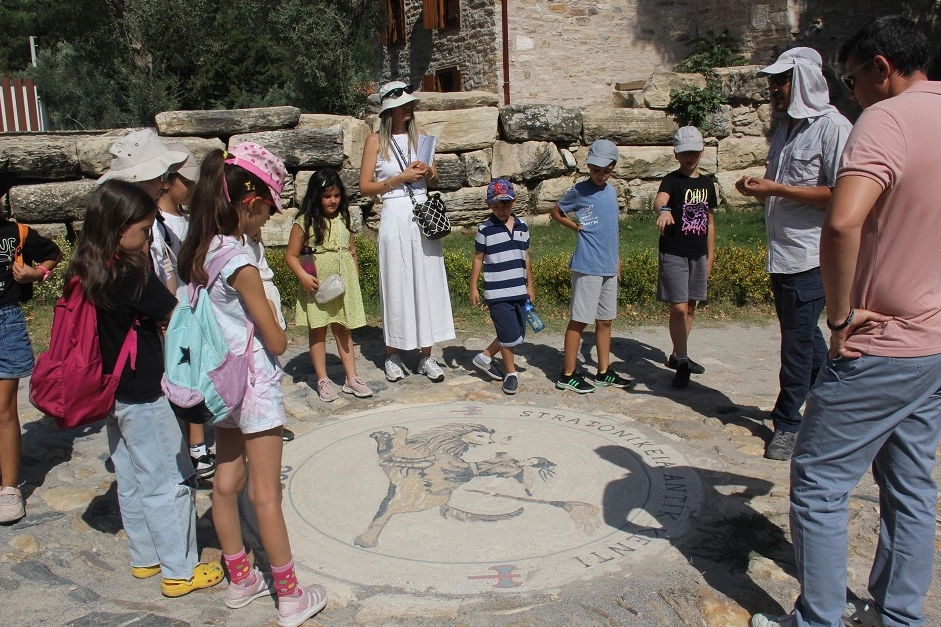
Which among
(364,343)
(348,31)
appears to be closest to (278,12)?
(348,31)

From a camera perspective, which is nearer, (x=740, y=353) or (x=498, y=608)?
(x=498, y=608)

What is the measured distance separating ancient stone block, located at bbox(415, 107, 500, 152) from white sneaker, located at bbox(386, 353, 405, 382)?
589 centimetres

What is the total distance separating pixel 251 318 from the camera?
2.78 metres

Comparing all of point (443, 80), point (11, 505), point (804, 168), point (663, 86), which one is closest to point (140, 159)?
point (11, 505)

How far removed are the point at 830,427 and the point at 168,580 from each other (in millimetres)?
2408

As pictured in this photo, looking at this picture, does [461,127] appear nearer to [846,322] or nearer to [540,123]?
[540,123]

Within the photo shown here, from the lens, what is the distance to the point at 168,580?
9.82 feet

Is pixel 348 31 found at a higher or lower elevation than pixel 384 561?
higher

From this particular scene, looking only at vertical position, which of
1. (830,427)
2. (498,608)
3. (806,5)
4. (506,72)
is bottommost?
(498,608)

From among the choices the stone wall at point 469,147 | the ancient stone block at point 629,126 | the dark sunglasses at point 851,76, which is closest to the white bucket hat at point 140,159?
the dark sunglasses at point 851,76

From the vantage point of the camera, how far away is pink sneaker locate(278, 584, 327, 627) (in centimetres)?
274

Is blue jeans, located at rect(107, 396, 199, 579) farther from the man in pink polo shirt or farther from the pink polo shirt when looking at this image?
the pink polo shirt

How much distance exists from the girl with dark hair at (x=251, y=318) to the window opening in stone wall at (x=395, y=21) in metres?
18.1

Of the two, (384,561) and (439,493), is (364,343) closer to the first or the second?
(439,493)
